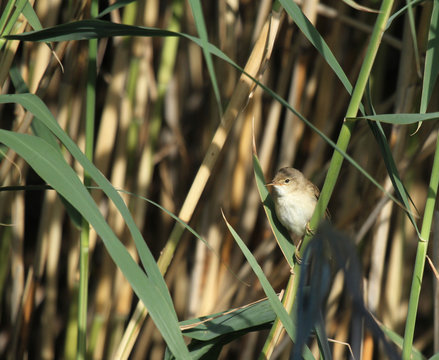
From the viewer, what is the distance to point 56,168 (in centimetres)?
103

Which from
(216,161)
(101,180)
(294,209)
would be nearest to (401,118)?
(101,180)

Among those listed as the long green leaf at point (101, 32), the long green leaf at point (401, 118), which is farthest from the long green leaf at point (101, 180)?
the long green leaf at point (401, 118)

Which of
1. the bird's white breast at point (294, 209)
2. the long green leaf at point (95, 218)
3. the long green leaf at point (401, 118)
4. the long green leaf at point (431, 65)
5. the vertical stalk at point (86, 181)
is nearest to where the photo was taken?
the long green leaf at point (95, 218)

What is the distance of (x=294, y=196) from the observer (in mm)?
2084

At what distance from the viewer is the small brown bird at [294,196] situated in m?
1.94

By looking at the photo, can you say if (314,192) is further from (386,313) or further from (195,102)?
(195,102)

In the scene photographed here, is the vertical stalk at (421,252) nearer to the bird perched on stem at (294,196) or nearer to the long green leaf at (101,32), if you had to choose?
the long green leaf at (101,32)

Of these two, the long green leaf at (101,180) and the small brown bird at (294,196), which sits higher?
the long green leaf at (101,180)

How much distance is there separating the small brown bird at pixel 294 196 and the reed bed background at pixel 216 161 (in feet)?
0.27

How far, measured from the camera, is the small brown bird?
1938 mm

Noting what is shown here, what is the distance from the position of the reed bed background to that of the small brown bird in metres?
0.08

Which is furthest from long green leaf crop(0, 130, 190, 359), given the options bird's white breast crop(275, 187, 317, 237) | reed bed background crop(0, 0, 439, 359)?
bird's white breast crop(275, 187, 317, 237)

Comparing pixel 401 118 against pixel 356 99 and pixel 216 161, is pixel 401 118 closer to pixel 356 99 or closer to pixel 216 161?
pixel 356 99

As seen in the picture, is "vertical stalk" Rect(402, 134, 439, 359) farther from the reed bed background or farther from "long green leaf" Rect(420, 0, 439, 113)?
the reed bed background
